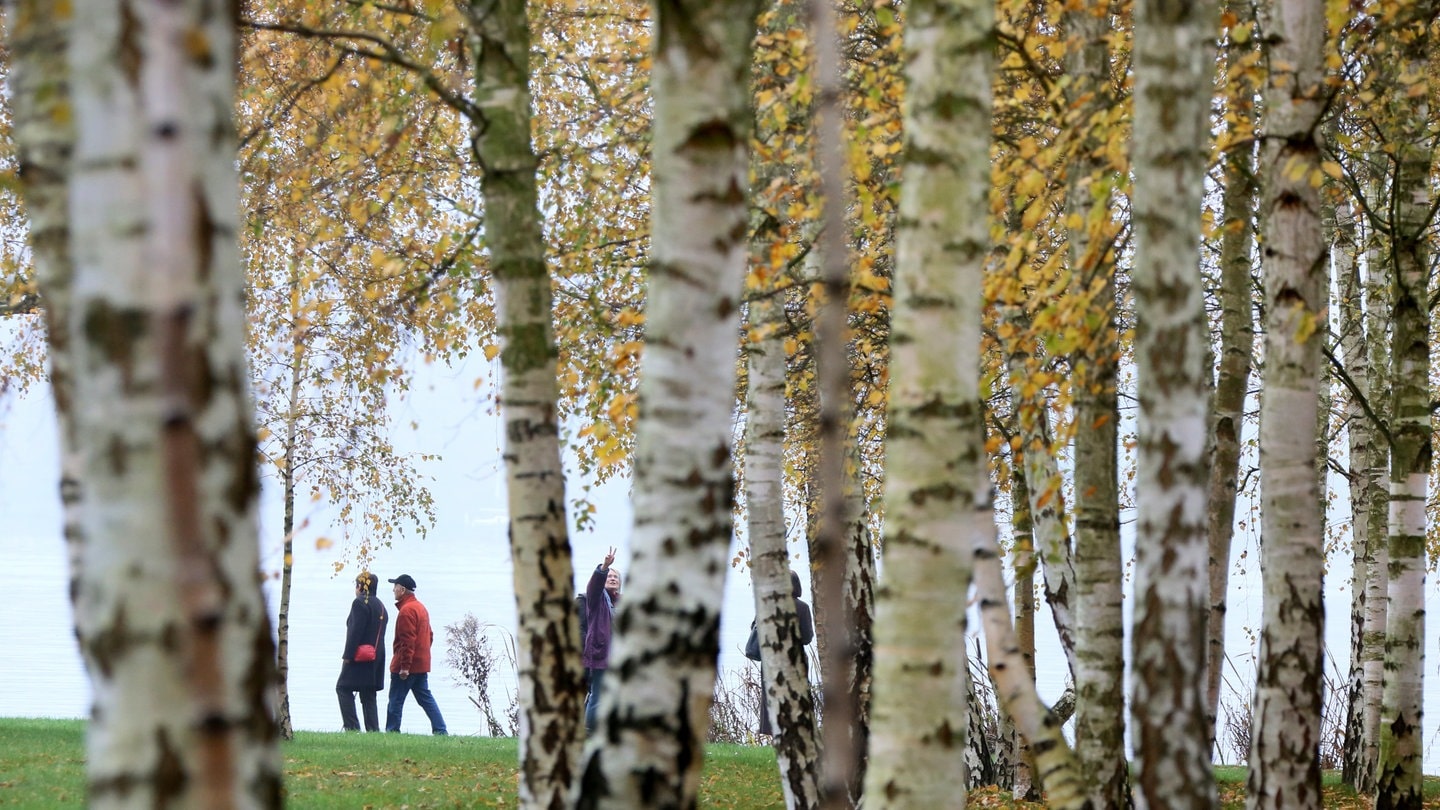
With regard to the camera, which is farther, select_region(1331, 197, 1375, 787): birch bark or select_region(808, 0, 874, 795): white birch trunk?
select_region(1331, 197, 1375, 787): birch bark

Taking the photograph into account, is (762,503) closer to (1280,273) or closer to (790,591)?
(790,591)

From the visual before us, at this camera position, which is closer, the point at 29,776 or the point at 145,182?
the point at 145,182

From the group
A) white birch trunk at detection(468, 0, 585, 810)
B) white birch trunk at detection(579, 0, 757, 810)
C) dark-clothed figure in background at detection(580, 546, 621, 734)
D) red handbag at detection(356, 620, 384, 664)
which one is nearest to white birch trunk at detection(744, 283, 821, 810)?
white birch trunk at detection(468, 0, 585, 810)

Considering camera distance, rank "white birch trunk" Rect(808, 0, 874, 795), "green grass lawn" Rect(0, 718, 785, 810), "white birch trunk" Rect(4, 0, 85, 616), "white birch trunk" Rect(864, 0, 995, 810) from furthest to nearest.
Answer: "green grass lawn" Rect(0, 718, 785, 810), "white birch trunk" Rect(864, 0, 995, 810), "white birch trunk" Rect(4, 0, 85, 616), "white birch trunk" Rect(808, 0, 874, 795)

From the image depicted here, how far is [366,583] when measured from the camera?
15.0 m

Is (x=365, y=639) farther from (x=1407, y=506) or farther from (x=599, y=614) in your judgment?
(x=1407, y=506)

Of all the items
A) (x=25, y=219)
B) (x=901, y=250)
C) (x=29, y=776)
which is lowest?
(x=29, y=776)

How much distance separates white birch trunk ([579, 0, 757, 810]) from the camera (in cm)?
316

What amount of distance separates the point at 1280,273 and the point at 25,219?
44.4 ft

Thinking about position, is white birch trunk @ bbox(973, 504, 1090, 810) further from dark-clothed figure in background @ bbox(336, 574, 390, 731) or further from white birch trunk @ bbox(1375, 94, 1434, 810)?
dark-clothed figure in background @ bbox(336, 574, 390, 731)

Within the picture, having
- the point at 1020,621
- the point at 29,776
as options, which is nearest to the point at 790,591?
the point at 1020,621

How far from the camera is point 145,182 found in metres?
1.91

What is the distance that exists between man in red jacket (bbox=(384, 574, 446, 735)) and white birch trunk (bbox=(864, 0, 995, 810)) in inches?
466

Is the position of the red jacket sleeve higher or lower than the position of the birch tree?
lower
